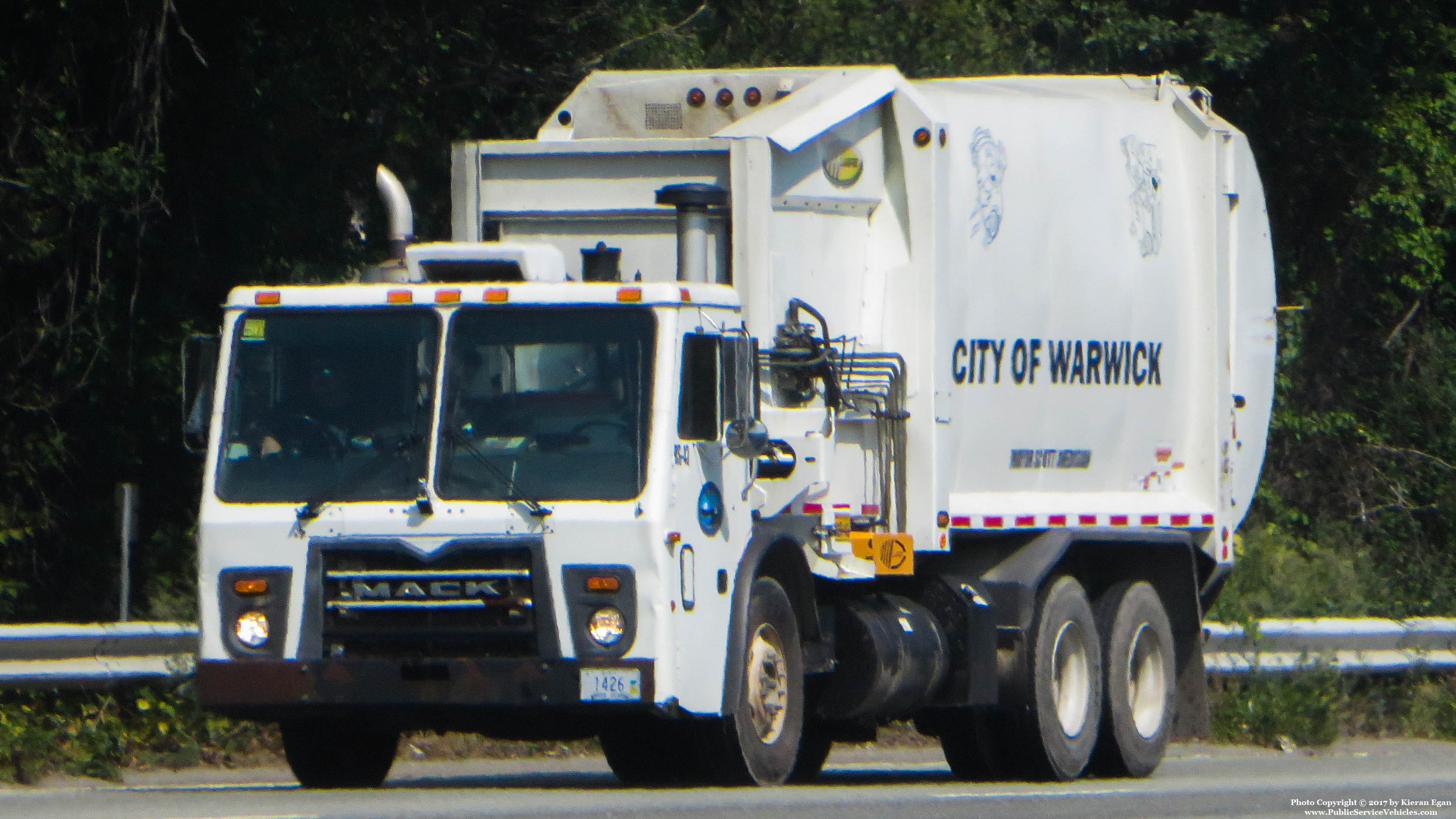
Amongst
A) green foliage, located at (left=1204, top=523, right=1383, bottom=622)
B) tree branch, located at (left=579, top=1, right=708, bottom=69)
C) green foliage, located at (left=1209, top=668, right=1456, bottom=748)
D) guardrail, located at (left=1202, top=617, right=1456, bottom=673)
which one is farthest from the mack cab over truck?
tree branch, located at (left=579, top=1, right=708, bottom=69)

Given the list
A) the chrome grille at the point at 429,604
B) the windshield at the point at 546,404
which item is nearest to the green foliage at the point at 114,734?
the chrome grille at the point at 429,604

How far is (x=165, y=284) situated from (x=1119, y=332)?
7051mm

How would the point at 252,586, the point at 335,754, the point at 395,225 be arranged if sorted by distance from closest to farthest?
1. the point at 252,586
2. the point at 335,754
3. the point at 395,225

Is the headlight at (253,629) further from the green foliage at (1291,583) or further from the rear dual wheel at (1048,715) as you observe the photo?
the green foliage at (1291,583)

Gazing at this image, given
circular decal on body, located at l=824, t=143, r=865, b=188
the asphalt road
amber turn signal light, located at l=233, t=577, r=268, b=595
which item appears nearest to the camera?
the asphalt road

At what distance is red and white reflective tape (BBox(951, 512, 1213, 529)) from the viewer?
1134 centimetres

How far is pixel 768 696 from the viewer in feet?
32.5

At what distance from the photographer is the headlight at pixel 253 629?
30.2ft

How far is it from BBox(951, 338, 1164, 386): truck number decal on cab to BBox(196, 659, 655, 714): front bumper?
2996 mm

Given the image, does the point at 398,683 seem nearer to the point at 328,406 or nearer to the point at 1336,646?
the point at 328,406

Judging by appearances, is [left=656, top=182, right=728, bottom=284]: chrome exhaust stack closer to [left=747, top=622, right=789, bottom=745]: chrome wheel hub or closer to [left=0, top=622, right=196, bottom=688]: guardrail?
[left=747, top=622, right=789, bottom=745]: chrome wheel hub

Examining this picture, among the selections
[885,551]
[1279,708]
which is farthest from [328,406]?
[1279,708]

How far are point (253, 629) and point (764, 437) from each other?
2.17 m

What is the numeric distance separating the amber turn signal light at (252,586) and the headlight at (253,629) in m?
0.08
